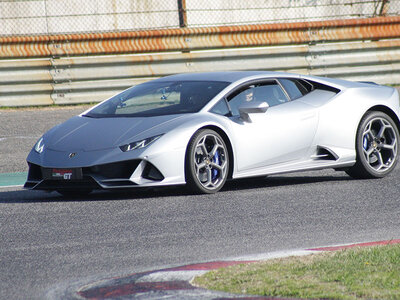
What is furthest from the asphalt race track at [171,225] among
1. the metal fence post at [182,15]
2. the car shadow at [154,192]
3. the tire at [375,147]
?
the metal fence post at [182,15]

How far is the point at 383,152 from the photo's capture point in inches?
380

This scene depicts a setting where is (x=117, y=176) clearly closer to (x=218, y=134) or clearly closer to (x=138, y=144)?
(x=138, y=144)

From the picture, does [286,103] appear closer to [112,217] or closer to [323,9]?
[112,217]

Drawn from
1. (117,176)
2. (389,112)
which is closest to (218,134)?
(117,176)

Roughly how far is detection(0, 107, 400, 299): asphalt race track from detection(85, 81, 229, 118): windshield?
80cm

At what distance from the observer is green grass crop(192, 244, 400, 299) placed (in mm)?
4297

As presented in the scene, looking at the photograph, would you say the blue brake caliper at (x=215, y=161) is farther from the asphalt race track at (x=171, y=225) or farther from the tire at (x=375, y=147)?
the tire at (x=375, y=147)

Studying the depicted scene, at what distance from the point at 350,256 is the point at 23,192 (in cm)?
475

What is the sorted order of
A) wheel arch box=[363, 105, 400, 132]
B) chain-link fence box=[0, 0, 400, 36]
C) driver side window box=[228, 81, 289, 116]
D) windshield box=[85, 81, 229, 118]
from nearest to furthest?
windshield box=[85, 81, 229, 118] < driver side window box=[228, 81, 289, 116] < wheel arch box=[363, 105, 400, 132] < chain-link fence box=[0, 0, 400, 36]

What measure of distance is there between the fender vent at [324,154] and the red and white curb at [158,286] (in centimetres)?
405

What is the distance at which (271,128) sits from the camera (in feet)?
28.7

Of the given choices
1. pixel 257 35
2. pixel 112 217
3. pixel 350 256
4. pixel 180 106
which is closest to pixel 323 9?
pixel 257 35

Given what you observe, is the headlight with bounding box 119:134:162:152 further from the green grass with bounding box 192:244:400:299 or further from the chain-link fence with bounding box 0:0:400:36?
the chain-link fence with bounding box 0:0:400:36

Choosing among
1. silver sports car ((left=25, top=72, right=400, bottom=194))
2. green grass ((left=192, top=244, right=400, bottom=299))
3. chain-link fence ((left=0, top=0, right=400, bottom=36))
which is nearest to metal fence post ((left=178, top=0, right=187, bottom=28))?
chain-link fence ((left=0, top=0, right=400, bottom=36))
